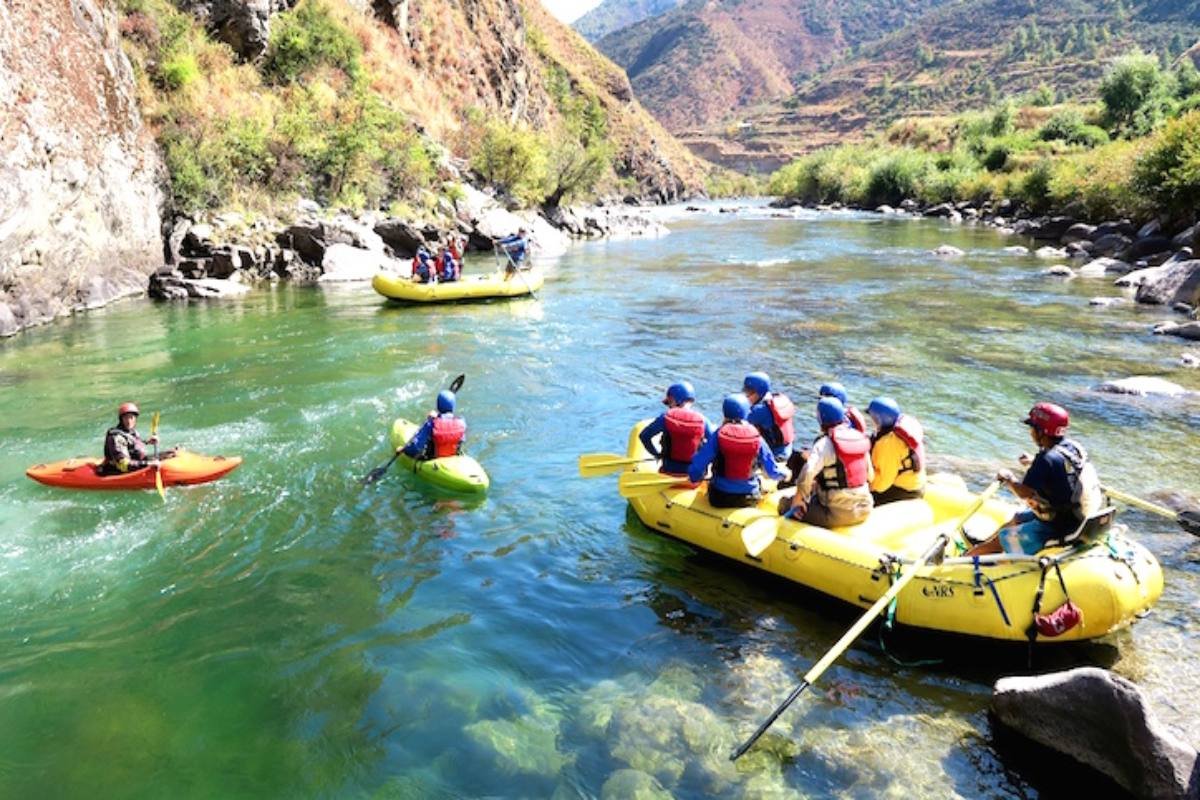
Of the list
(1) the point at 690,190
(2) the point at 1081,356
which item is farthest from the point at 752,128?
(2) the point at 1081,356

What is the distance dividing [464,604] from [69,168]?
15057 millimetres

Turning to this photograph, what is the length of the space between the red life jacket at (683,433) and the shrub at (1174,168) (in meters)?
19.5

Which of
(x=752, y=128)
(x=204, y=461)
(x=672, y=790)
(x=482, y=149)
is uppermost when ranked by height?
(x=752, y=128)

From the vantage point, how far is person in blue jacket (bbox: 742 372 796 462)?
7219 millimetres

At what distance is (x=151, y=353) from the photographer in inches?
537

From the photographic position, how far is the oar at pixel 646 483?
697 cm

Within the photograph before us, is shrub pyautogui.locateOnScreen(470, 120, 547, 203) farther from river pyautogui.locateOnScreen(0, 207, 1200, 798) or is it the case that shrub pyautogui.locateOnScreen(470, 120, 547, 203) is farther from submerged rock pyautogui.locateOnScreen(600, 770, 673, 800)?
submerged rock pyautogui.locateOnScreen(600, 770, 673, 800)

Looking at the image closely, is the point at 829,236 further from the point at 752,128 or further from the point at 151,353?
the point at 752,128

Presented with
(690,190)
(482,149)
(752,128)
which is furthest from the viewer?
(752,128)

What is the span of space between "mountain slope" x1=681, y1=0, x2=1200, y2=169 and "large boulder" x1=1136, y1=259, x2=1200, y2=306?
3908 inches

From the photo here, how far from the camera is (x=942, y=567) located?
5336 millimetres

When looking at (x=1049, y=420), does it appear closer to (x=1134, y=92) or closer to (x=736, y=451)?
(x=736, y=451)

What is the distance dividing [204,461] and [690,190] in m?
100

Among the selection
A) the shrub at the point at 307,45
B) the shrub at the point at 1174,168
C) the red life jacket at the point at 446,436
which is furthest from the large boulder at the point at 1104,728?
the shrub at the point at 307,45
